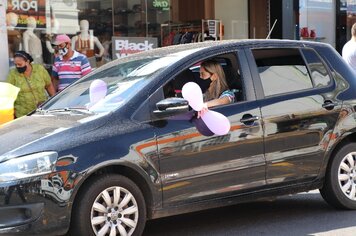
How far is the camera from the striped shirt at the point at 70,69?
8.43m

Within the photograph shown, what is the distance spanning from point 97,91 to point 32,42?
5.57 metres

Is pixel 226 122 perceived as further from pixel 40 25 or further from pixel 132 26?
pixel 132 26

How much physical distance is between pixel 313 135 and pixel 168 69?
161 centimetres

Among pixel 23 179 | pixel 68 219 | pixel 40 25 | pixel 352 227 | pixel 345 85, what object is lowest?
pixel 352 227

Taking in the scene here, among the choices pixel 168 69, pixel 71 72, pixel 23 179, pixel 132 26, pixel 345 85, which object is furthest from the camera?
pixel 132 26

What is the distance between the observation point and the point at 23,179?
4242 mm

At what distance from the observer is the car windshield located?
495cm

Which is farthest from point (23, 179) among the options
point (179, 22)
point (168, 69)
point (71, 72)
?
point (179, 22)

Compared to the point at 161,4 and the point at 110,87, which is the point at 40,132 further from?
the point at 161,4

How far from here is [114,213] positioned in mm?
4602

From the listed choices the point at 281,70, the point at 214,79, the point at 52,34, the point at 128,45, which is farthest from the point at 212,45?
the point at 128,45

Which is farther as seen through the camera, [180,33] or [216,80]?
[180,33]

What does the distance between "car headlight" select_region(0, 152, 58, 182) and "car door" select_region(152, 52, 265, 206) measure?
0.91 m

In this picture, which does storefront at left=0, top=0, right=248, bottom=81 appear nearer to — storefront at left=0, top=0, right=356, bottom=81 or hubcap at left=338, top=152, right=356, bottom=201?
storefront at left=0, top=0, right=356, bottom=81
